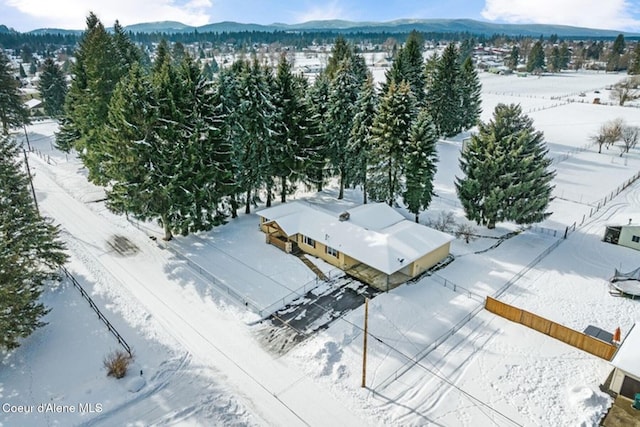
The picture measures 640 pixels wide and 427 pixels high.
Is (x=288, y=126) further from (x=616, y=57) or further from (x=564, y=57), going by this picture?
(x=616, y=57)

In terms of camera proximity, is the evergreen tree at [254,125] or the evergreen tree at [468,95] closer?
the evergreen tree at [254,125]

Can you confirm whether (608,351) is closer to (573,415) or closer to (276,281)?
(573,415)

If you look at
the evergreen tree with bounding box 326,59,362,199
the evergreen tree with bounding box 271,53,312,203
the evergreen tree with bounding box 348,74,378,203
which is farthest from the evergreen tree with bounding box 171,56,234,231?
the evergreen tree with bounding box 348,74,378,203

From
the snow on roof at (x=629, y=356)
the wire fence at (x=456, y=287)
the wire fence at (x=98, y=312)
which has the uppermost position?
the snow on roof at (x=629, y=356)

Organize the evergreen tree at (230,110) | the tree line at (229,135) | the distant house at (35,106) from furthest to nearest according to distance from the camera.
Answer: the distant house at (35,106) → the evergreen tree at (230,110) → the tree line at (229,135)

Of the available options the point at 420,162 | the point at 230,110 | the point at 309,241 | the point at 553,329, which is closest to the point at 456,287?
the point at 553,329

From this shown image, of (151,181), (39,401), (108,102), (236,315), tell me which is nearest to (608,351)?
(236,315)

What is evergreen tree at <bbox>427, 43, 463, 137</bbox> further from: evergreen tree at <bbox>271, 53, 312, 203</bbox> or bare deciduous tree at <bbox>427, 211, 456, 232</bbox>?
evergreen tree at <bbox>271, 53, 312, 203</bbox>

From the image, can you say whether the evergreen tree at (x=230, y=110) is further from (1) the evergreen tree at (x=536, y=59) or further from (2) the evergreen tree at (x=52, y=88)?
(1) the evergreen tree at (x=536, y=59)

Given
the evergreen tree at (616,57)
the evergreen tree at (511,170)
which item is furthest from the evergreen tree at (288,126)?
the evergreen tree at (616,57)
